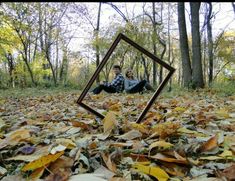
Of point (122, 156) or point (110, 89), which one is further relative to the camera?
point (110, 89)

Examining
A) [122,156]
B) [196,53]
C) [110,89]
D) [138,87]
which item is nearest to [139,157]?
[122,156]

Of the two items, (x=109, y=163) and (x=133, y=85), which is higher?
(x=133, y=85)

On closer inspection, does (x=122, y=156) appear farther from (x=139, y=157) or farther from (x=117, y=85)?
(x=117, y=85)

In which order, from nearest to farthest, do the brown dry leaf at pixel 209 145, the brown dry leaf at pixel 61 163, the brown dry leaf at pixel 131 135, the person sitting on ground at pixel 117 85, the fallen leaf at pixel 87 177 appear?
the fallen leaf at pixel 87 177, the brown dry leaf at pixel 61 163, the brown dry leaf at pixel 209 145, the brown dry leaf at pixel 131 135, the person sitting on ground at pixel 117 85

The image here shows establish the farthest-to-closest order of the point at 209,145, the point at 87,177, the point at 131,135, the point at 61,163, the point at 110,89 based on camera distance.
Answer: the point at 110,89 → the point at 131,135 → the point at 209,145 → the point at 61,163 → the point at 87,177

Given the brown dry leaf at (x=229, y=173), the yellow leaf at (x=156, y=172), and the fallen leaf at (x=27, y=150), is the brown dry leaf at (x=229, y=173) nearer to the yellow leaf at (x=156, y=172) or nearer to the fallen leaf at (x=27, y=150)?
the yellow leaf at (x=156, y=172)

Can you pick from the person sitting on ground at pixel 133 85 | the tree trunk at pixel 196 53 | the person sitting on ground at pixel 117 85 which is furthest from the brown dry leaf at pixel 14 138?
the tree trunk at pixel 196 53

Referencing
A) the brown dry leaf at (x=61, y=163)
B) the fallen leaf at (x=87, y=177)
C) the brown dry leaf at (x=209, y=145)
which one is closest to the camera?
the fallen leaf at (x=87, y=177)

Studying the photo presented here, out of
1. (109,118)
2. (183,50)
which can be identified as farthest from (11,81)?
(109,118)

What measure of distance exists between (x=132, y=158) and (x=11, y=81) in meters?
25.9

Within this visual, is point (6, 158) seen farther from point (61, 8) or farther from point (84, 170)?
point (61, 8)

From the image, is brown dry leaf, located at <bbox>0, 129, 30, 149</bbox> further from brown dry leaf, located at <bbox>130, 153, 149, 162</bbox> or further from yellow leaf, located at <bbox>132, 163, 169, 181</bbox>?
yellow leaf, located at <bbox>132, 163, 169, 181</bbox>

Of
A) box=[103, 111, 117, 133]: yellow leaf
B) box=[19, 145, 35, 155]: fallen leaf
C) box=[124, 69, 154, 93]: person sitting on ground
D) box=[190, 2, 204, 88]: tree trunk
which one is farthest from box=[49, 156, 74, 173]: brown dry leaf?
box=[190, 2, 204, 88]: tree trunk

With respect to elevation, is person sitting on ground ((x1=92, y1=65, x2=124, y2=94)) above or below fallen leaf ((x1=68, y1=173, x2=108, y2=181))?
above
